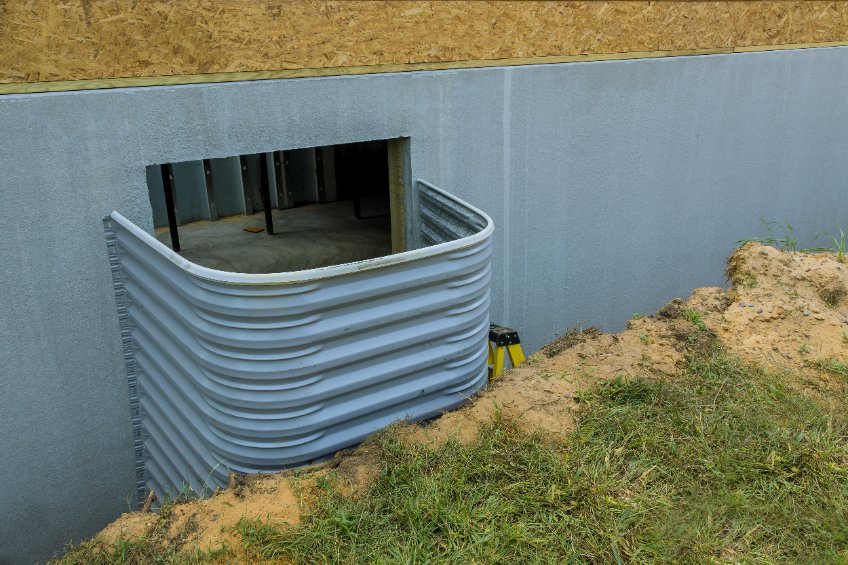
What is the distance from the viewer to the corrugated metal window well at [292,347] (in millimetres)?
3307

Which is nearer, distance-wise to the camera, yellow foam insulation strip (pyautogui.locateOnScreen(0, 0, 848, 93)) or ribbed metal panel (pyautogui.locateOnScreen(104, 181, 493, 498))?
ribbed metal panel (pyautogui.locateOnScreen(104, 181, 493, 498))

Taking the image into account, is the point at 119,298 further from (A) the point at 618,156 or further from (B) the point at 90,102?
(A) the point at 618,156

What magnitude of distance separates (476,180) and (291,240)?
3557 mm

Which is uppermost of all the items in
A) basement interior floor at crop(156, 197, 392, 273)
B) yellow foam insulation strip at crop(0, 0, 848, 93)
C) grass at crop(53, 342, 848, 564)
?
yellow foam insulation strip at crop(0, 0, 848, 93)

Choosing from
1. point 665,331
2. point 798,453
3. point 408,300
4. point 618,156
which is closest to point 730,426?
point 798,453

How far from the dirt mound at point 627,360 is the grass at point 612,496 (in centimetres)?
12

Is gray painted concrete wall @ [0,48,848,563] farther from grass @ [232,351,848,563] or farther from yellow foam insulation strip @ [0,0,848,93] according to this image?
grass @ [232,351,848,563]

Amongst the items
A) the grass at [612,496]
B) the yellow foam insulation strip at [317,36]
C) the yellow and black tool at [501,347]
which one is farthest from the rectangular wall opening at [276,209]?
the grass at [612,496]

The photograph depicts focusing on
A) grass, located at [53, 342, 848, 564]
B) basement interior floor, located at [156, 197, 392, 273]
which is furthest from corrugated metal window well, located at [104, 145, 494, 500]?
basement interior floor, located at [156, 197, 392, 273]

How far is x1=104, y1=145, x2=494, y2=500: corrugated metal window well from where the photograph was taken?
130 inches

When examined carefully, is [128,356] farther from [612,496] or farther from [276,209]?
[276,209]

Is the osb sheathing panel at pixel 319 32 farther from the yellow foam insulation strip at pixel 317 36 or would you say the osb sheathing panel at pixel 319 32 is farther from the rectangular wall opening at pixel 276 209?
the rectangular wall opening at pixel 276 209

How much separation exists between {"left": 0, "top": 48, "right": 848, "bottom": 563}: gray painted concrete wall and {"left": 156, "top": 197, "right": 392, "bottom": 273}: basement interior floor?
2.58 meters

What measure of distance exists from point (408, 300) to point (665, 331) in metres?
2.07
